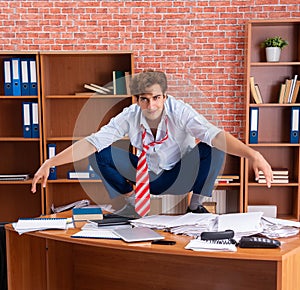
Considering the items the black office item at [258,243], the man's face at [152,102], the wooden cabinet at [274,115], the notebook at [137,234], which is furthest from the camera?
the wooden cabinet at [274,115]

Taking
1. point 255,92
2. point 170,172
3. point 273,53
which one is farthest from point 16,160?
point 273,53

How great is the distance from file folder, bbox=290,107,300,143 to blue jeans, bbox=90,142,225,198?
1667mm

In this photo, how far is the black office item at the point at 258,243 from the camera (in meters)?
1.73

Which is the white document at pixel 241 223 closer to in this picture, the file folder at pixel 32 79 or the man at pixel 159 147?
the man at pixel 159 147

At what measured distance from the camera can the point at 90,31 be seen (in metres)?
4.31

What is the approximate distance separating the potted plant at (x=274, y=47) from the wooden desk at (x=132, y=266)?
2.44 metres

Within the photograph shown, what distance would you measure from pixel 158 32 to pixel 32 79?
1199 mm

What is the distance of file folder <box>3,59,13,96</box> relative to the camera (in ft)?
13.4

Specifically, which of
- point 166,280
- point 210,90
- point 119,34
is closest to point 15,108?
point 119,34

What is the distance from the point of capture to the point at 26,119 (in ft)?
13.5

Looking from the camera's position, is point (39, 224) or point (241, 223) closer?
point (241, 223)

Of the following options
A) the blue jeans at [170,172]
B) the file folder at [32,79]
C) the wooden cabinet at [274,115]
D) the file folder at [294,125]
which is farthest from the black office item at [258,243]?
the file folder at [32,79]

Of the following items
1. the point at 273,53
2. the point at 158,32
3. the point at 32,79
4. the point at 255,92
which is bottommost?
the point at 255,92

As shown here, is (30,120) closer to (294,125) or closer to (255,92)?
(255,92)
